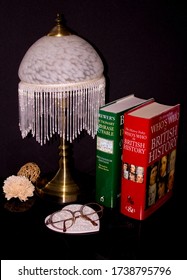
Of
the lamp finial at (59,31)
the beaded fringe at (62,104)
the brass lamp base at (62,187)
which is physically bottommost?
the brass lamp base at (62,187)

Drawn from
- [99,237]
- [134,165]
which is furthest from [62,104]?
[99,237]

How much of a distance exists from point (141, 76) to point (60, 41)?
483mm

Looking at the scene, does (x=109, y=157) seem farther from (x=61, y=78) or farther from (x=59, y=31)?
(x=59, y=31)

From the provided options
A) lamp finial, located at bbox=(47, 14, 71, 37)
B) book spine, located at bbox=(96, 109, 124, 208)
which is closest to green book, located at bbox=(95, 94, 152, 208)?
book spine, located at bbox=(96, 109, 124, 208)

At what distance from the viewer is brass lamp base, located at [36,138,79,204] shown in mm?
1358

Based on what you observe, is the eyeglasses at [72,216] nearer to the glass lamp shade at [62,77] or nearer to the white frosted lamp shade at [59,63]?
the glass lamp shade at [62,77]

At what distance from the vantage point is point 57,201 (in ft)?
4.42

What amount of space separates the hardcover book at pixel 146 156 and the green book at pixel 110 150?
Result: 1.5 inches

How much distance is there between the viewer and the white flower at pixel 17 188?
133cm

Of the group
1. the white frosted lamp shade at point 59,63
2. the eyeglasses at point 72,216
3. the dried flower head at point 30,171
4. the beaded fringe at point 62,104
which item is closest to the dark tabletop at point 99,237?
the eyeglasses at point 72,216

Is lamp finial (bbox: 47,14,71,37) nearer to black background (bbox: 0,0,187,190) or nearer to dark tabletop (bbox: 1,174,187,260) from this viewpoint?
black background (bbox: 0,0,187,190)
